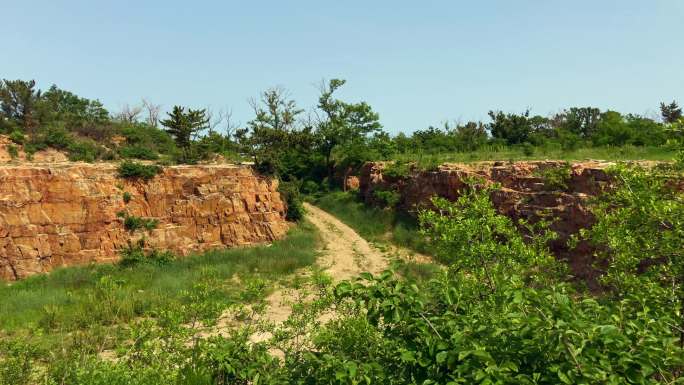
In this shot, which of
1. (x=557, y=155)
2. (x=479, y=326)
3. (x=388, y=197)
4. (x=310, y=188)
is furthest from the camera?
(x=310, y=188)

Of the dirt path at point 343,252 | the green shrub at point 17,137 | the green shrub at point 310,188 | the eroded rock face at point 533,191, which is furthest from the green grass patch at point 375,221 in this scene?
the green shrub at point 17,137

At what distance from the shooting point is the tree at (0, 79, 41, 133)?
2972cm

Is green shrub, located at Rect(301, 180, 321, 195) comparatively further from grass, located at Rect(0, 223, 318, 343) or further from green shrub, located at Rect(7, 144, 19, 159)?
green shrub, located at Rect(7, 144, 19, 159)

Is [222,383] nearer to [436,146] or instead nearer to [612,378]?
[612,378]

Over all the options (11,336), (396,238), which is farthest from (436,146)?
(11,336)

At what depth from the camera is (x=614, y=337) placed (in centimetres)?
279

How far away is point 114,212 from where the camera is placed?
18.9 m

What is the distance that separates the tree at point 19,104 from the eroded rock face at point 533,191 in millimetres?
24591

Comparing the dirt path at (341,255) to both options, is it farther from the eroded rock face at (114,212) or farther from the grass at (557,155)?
the grass at (557,155)

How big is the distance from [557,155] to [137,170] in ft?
64.2

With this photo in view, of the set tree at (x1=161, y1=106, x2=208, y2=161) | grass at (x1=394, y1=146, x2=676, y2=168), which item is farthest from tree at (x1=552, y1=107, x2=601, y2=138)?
tree at (x1=161, y1=106, x2=208, y2=161)

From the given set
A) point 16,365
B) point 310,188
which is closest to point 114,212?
point 310,188

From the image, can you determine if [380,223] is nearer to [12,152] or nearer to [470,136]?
[470,136]

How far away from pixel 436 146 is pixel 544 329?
28444 mm
